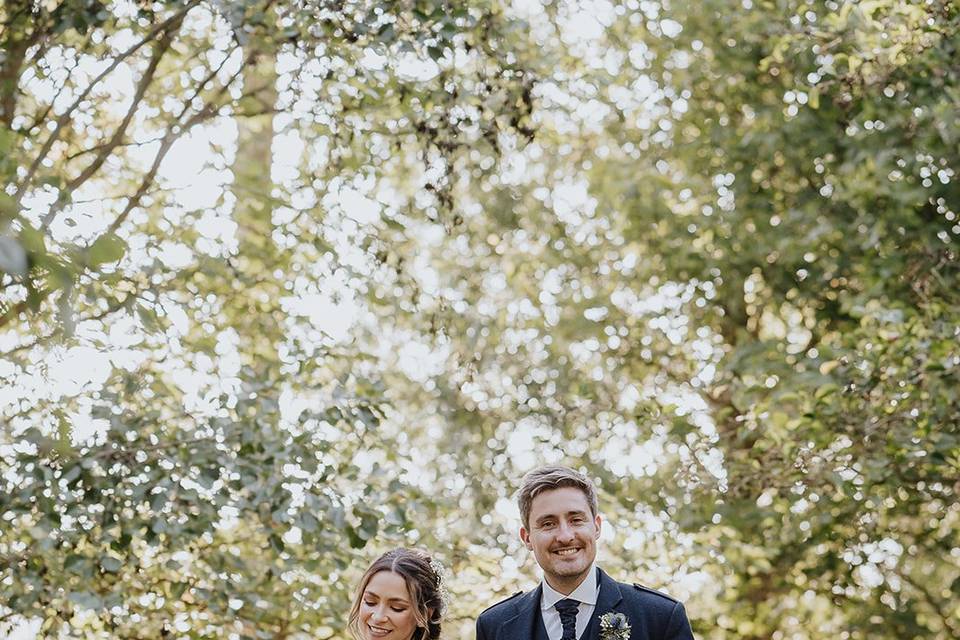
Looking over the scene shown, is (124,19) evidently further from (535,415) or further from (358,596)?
(535,415)

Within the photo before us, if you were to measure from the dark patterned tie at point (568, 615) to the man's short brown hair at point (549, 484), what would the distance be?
0.68 ft

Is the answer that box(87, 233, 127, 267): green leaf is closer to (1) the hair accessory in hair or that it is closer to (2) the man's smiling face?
(2) the man's smiling face

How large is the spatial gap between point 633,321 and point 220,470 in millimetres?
4100

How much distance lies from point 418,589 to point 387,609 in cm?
10

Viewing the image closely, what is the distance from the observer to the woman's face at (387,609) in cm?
316

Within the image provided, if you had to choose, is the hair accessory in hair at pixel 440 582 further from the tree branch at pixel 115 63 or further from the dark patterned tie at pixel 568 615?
the tree branch at pixel 115 63

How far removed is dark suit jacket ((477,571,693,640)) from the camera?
2.92m

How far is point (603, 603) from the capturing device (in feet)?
9.57

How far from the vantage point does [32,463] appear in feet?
14.0

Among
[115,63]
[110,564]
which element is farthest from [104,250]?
[115,63]

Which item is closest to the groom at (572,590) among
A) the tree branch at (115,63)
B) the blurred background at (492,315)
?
the blurred background at (492,315)

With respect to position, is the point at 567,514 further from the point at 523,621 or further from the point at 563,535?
the point at 523,621

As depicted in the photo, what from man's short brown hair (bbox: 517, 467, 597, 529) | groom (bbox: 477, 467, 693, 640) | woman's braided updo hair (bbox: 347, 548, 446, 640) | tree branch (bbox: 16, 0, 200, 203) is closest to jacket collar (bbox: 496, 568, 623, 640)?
groom (bbox: 477, 467, 693, 640)

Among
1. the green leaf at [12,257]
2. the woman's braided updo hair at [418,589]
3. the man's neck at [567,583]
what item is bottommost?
the green leaf at [12,257]
